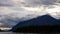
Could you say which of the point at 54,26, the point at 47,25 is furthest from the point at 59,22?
the point at 47,25

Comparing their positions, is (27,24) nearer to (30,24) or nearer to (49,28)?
(30,24)

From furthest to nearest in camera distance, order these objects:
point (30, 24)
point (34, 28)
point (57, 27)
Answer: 1. point (30, 24)
2. point (34, 28)
3. point (57, 27)

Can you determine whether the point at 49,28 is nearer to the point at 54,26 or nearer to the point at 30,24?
the point at 54,26

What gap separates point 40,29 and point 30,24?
46.8 feet

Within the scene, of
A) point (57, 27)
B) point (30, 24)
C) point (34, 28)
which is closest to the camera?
point (57, 27)

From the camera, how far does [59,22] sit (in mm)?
105062

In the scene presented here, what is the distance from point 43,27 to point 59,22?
9817 millimetres

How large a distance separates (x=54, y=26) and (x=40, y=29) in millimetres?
7614

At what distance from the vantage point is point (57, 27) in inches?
4048

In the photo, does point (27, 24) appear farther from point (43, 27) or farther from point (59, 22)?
point (59, 22)

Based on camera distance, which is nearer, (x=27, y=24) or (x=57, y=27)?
(x=57, y=27)

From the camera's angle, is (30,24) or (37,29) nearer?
(37,29)

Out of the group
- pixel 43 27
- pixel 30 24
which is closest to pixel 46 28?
pixel 43 27

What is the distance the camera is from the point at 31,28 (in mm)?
111500
